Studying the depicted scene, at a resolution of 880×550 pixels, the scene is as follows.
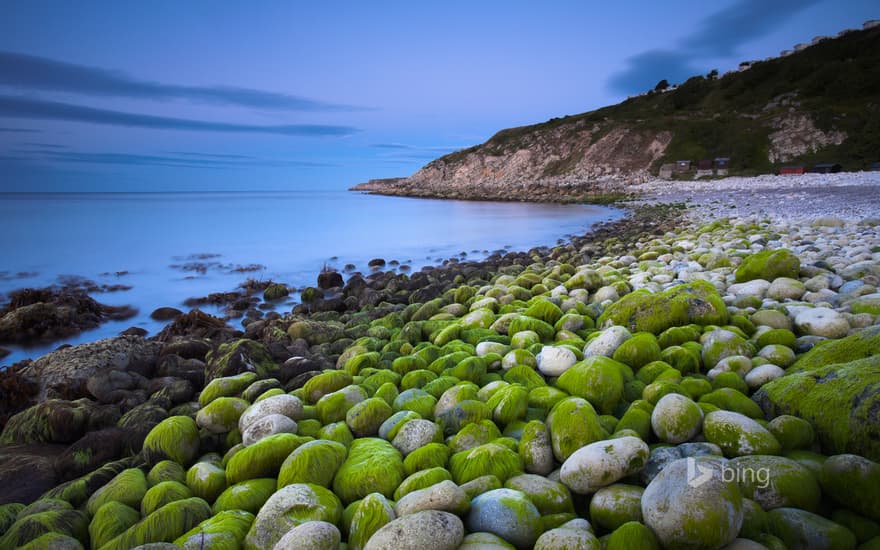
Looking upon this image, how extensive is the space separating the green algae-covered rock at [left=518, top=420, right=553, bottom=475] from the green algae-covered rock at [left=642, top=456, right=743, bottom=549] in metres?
0.66

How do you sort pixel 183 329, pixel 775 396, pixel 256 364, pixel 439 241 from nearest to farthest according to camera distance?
pixel 775 396 < pixel 256 364 < pixel 183 329 < pixel 439 241

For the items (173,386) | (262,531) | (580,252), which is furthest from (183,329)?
(580,252)

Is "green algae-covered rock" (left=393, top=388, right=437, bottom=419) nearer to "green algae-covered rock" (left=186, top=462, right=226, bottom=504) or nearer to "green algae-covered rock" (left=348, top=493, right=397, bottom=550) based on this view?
"green algae-covered rock" (left=348, top=493, right=397, bottom=550)

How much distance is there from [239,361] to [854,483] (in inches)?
162

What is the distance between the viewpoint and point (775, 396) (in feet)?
8.46

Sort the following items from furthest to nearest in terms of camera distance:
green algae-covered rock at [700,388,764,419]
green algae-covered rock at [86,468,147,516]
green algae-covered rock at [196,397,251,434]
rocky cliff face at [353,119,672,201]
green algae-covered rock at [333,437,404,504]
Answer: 1. rocky cliff face at [353,119,672,201]
2. green algae-covered rock at [196,397,251,434]
3. green algae-covered rock at [700,388,764,419]
4. green algae-covered rock at [86,468,147,516]
5. green algae-covered rock at [333,437,404,504]

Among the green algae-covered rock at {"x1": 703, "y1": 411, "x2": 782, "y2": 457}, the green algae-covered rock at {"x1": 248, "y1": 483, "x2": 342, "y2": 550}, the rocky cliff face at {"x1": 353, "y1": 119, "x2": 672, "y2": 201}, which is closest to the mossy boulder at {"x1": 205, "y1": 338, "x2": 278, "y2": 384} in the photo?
the green algae-covered rock at {"x1": 248, "y1": 483, "x2": 342, "y2": 550}

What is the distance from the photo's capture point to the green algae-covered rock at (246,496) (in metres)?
2.23

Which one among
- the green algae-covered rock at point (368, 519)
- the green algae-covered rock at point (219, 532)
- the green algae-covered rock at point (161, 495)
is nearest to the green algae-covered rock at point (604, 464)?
the green algae-covered rock at point (368, 519)

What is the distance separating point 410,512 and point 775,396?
222cm

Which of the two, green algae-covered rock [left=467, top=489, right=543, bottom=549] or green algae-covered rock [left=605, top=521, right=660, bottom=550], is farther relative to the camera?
green algae-covered rock [left=467, top=489, right=543, bottom=549]

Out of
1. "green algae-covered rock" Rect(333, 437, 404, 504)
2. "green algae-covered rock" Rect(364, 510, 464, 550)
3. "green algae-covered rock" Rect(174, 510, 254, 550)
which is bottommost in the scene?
"green algae-covered rock" Rect(174, 510, 254, 550)

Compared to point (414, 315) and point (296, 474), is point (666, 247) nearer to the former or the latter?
point (414, 315)

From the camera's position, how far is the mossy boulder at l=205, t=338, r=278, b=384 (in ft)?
12.8
